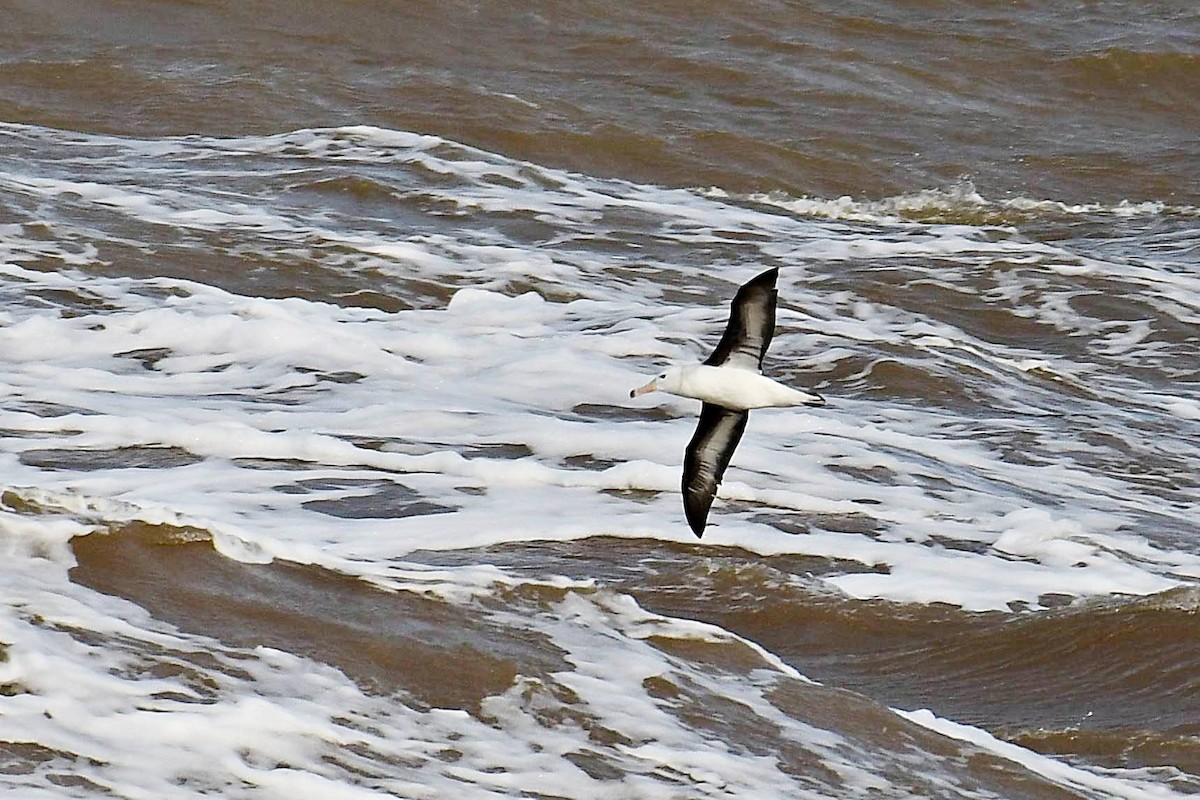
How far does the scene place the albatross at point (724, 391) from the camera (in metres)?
5.93

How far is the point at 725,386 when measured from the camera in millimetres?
6047

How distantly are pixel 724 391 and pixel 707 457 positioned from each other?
0.24 m

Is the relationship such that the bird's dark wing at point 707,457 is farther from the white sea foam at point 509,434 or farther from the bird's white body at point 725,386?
the white sea foam at point 509,434

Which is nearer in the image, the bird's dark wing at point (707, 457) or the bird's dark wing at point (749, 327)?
the bird's dark wing at point (749, 327)

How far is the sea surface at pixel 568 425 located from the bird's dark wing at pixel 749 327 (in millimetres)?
764

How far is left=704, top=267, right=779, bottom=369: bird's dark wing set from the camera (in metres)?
5.77

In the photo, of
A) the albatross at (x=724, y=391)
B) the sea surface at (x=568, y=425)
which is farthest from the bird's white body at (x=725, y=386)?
the sea surface at (x=568, y=425)

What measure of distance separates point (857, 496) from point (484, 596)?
2.12 meters

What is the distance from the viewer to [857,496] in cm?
733

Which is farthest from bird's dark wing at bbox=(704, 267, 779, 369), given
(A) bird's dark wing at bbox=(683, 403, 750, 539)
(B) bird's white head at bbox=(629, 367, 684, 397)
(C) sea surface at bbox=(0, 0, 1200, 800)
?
(C) sea surface at bbox=(0, 0, 1200, 800)

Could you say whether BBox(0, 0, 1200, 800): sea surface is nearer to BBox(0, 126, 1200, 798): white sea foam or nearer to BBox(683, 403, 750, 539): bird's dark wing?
BBox(0, 126, 1200, 798): white sea foam

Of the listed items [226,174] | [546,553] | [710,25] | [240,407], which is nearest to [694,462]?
[546,553]

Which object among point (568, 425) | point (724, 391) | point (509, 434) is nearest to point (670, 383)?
point (724, 391)

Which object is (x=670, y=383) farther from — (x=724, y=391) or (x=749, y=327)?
(x=749, y=327)
